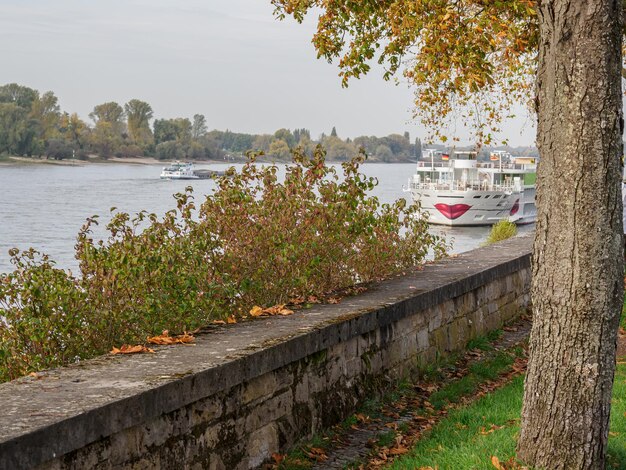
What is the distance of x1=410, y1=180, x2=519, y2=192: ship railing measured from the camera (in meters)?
65.7

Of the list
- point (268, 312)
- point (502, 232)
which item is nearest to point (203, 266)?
point (268, 312)

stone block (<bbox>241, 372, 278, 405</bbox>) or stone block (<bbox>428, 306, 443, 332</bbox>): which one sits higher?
stone block (<bbox>241, 372, 278, 405</bbox>)

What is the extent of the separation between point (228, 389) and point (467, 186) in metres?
62.2

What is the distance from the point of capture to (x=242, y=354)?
18.6ft

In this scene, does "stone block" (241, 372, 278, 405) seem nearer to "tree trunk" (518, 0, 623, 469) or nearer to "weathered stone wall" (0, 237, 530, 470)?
"weathered stone wall" (0, 237, 530, 470)

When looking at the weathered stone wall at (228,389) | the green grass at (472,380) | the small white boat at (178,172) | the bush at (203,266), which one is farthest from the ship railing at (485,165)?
the weathered stone wall at (228,389)

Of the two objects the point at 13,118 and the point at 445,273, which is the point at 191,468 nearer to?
the point at 445,273

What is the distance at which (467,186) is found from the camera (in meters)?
66.5

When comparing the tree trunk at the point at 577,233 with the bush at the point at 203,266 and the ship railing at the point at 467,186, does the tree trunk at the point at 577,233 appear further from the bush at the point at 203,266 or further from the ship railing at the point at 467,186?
the ship railing at the point at 467,186

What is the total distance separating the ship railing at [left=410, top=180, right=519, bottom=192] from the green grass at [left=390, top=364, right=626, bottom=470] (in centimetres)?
5851

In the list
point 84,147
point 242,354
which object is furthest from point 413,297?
point 84,147

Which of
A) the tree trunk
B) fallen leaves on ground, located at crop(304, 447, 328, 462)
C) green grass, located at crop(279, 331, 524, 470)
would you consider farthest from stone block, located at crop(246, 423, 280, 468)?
the tree trunk

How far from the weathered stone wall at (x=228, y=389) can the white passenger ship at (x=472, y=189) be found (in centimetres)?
5483

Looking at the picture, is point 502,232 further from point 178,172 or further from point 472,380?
point 178,172
